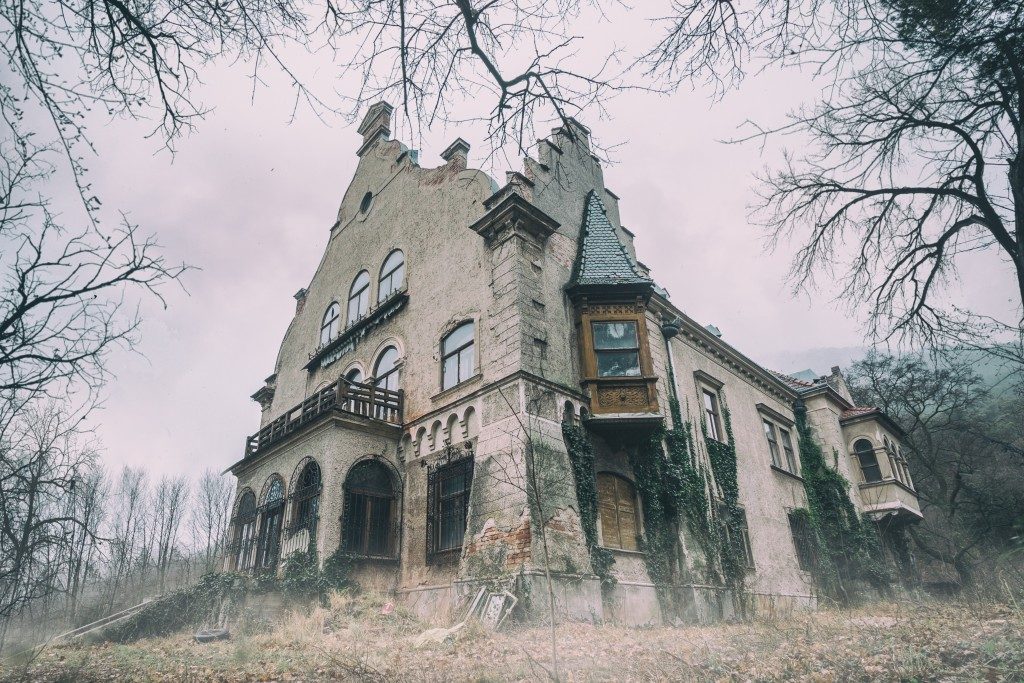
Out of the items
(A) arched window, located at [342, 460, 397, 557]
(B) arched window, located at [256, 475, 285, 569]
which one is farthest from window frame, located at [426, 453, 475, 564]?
(B) arched window, located at [256, 475, 285, 569]

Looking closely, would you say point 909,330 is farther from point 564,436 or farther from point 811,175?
point 564,436

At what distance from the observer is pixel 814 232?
9016 mm

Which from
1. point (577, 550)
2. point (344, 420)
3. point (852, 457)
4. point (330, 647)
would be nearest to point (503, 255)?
point (344, 420)

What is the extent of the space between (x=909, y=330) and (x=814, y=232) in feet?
7.47

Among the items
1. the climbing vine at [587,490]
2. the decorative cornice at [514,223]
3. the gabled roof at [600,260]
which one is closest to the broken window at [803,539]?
the climbing vine at [587,490]

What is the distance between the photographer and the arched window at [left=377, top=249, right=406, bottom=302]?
18594 millimetres

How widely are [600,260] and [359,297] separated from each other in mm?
9264

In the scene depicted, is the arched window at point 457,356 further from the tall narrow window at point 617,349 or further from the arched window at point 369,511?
the tall narrow window at point 617,349

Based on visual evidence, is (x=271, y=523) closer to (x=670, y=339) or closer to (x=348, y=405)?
(x=348, y=405)

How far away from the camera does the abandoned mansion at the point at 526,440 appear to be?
12.4 m

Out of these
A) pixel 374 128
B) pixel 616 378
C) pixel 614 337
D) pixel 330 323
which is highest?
pixel 374 128

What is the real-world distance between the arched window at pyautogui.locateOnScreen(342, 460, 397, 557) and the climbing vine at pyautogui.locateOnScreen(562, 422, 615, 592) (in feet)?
17.1

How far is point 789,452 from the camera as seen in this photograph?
A: 22.3 metres

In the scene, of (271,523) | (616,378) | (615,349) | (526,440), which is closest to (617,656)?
(526,440)
